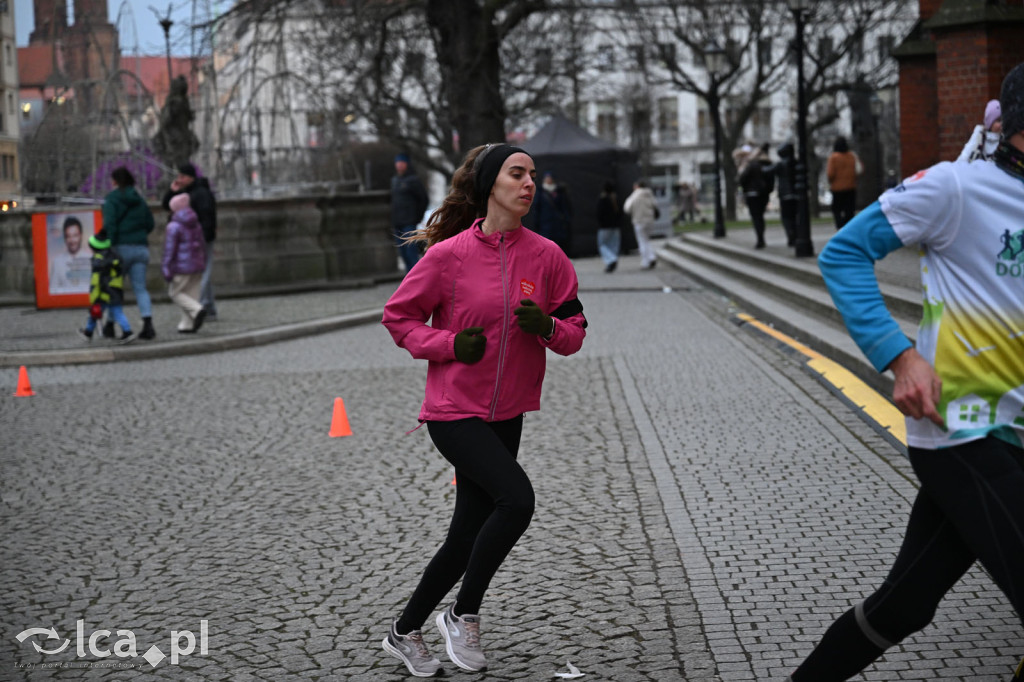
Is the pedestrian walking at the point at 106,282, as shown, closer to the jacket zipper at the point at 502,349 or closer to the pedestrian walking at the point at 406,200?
the pedestrian walking at the point at 406,200

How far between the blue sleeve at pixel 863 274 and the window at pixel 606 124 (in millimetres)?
72792

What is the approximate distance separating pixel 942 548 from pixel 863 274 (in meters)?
0.70

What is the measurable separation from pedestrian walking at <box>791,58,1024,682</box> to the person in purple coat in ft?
43.1

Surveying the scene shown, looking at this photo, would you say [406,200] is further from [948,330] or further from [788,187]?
[948,330]

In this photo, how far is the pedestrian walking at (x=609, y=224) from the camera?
2550 cm

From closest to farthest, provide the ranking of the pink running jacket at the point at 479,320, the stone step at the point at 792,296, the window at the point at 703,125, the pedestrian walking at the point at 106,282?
1. the pink running jacket at the point at 479,320
2. the stone step at the point at 792,296
3. the pedestrian walking at the point at 106,282
4. the window at the point at 703,125

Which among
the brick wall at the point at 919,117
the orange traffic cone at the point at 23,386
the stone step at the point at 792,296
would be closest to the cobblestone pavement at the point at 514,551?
the orange traffic cone at the point at 23,386

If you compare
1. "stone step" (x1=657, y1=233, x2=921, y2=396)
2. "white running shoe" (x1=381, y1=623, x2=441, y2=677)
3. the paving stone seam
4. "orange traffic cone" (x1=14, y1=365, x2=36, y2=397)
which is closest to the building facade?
"stone step" (x1=657, y1=233, x2=921, y2=396)

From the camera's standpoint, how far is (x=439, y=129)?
4534cm

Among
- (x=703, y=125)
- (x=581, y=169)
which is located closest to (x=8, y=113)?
(x=581, y=169)

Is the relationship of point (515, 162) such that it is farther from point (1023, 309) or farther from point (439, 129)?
point (439, 129)

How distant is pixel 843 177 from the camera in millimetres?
21141

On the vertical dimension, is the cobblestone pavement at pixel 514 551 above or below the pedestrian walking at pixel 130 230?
below

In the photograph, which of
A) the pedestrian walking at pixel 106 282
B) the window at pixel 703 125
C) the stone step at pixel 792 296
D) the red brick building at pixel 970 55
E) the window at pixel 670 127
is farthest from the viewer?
the window at pixel 703 125
